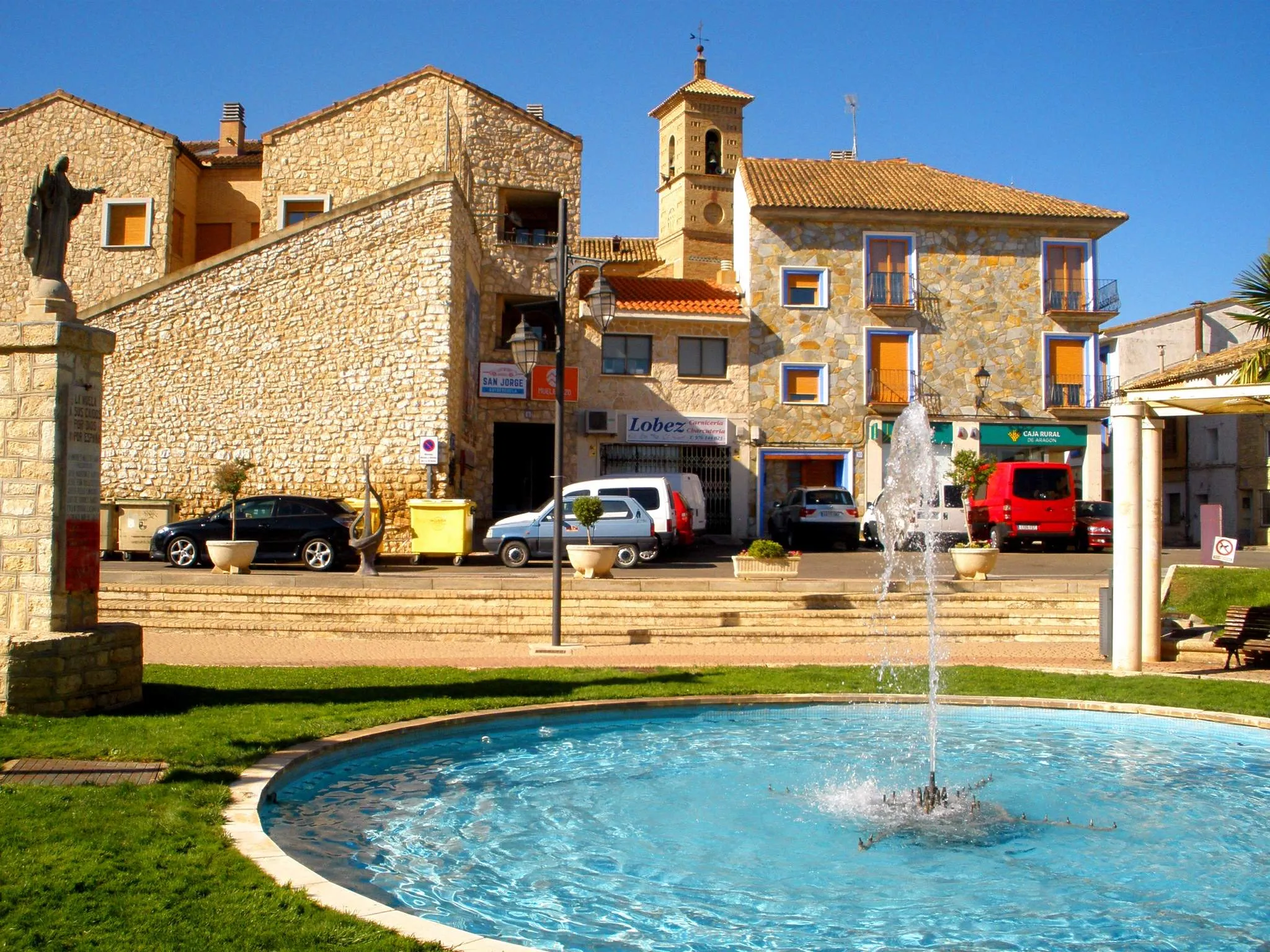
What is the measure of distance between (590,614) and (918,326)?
22.9 metres

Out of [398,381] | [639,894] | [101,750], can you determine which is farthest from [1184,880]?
[398,381]

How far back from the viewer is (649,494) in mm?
24109

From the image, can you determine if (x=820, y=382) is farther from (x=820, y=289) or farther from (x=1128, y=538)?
(x=1128, y=538)

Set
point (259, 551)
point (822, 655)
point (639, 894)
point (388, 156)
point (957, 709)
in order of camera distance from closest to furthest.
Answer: point (639, 894) → point (957, 709) → point (822, 655) → point (259, 551) → point (388, 156)

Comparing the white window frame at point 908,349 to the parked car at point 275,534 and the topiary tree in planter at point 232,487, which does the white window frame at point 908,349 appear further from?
the topiary tree in planter at point 232,487

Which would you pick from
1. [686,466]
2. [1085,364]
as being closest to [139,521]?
[686,466]

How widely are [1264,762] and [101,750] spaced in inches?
323

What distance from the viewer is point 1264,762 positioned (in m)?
8.32

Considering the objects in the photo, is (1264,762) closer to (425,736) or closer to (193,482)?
(425,736)

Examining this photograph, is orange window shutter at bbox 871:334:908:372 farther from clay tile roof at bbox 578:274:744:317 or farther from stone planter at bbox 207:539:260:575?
stone planter at bbox 207:539:260:575

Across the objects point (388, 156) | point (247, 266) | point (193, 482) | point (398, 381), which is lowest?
point (193, 482)

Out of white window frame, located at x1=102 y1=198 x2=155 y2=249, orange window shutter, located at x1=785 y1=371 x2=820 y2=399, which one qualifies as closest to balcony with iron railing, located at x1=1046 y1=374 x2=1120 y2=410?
orange window shutter, located at x1=785 y1=371 x2=820 y2=399

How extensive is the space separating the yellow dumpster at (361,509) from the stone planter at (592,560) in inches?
237

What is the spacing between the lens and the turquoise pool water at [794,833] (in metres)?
5.24
